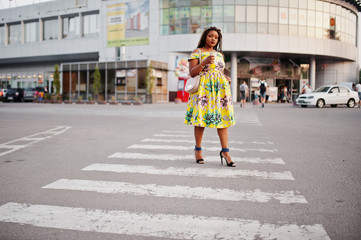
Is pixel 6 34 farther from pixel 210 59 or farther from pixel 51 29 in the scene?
pixel 210 59

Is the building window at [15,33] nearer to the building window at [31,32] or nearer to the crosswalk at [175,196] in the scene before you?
the building window at [31,32]

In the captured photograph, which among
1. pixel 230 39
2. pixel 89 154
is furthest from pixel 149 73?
pixel 89 154

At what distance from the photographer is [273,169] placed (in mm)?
5312

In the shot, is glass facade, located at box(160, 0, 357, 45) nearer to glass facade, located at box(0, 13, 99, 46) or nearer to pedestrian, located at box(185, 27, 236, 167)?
glass facade, located at box(0, 13, 99, 46)

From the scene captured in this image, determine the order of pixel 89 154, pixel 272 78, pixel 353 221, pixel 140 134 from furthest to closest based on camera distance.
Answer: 1. pixel 272 78
2. pixel 140 134
3. pixel 89 154
4. pixel 353 221

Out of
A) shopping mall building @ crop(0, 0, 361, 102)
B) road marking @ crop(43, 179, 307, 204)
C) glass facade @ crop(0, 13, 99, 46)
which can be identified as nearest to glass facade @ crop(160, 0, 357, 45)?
shopping mall building @ crop(0, 0, 361, 102)

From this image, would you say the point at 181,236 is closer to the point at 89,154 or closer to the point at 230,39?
the point at 89,154

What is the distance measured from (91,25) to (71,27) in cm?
395

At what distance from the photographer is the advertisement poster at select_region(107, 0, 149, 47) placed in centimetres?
4431

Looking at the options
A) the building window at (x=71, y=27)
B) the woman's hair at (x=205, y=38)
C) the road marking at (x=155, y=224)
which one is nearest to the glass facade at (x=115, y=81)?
the building window at (x=71, y=27)

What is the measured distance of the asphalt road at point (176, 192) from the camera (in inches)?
115

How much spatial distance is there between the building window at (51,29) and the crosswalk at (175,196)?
5304cm

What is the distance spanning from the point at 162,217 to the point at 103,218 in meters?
0.52

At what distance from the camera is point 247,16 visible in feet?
137
